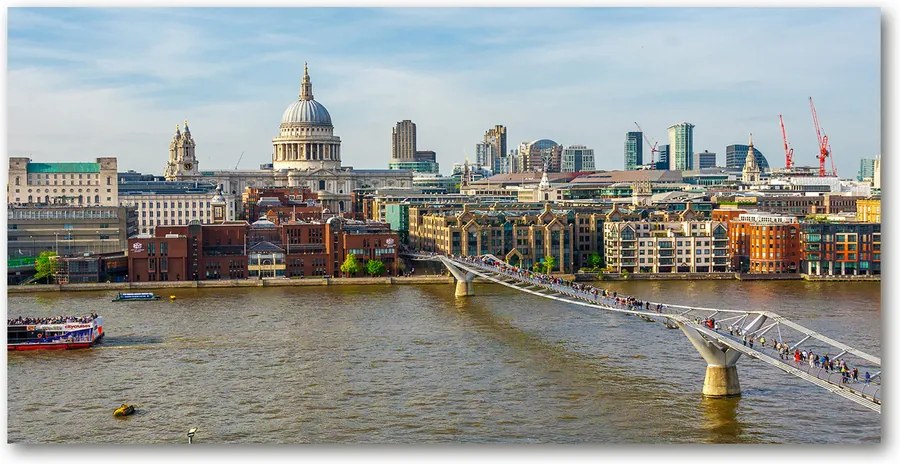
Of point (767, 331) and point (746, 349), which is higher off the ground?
point (767, 331)

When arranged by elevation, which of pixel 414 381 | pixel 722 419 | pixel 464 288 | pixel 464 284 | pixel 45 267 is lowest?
pixel 722 419

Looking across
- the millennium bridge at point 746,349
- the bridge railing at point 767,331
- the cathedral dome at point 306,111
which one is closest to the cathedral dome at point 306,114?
the cathedral dome at point 306,111

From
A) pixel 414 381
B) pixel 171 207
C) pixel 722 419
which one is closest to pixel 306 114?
pixel 171 207

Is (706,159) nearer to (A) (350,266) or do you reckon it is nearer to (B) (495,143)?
(B) (495,143)

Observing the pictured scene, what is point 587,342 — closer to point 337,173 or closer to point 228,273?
point 228,273

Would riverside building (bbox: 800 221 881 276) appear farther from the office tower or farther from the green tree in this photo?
the office tower

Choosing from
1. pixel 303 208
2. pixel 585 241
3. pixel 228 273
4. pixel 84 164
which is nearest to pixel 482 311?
pixel 228 273
